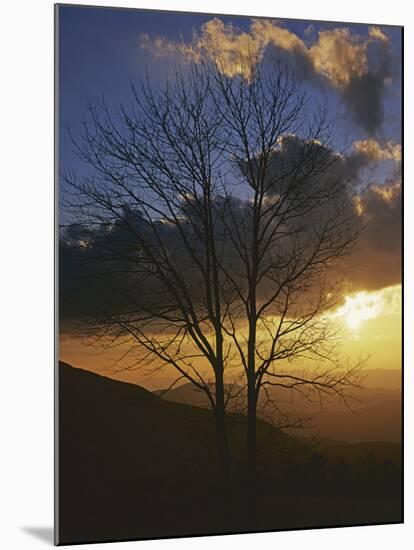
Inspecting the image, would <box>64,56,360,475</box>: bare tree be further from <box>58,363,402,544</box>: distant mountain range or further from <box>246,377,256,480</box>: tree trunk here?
<box>58,363,402,544</box>: distant mountain range

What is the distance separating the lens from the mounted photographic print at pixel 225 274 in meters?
8.45

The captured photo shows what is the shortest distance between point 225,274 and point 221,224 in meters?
0.32

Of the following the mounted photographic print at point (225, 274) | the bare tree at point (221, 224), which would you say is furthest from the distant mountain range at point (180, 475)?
the bare tree at point (221, 224)

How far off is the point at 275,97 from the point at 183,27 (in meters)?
0.75

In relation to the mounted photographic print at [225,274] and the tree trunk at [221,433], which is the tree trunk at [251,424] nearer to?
the mounted photographic print at [225,274]

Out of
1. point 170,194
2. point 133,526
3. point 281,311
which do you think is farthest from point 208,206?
point 133,526

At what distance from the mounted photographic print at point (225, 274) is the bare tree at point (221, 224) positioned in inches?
0.5

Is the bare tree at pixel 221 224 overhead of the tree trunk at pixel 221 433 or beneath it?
overhead

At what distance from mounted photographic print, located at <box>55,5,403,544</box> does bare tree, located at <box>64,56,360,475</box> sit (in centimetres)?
1

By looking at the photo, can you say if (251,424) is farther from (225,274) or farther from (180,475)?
(225,274)

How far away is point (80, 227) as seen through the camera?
27.8ft
